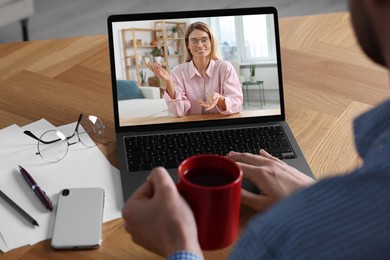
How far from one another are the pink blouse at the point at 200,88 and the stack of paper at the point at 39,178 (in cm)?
21

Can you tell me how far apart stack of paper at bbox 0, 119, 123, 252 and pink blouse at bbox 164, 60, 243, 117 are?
0.69 feet

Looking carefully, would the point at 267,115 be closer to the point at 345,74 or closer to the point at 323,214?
the point at 345,74

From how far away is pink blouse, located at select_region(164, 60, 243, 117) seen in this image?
45.1 inches

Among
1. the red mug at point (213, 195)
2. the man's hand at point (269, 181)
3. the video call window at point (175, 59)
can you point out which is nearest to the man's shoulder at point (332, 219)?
the red mug at point (213, 195)

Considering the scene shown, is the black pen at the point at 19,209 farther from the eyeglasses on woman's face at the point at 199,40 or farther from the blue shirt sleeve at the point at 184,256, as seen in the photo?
the eyeglasses on woman's face at the point at 199,40

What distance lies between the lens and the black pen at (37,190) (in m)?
0.90

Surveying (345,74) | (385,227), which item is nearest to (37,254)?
(385,227)

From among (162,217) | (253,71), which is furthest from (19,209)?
(253,71)

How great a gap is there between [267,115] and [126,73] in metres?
0.33

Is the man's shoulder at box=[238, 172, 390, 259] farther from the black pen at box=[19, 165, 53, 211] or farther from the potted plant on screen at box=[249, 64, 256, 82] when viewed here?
the potted plant on screen at box=[249, 64, 256, 82]

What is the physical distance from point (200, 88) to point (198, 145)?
14cm

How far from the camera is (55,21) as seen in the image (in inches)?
147

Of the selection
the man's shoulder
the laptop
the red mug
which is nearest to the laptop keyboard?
the laptop

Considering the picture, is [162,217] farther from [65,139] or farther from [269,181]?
[65,139]
